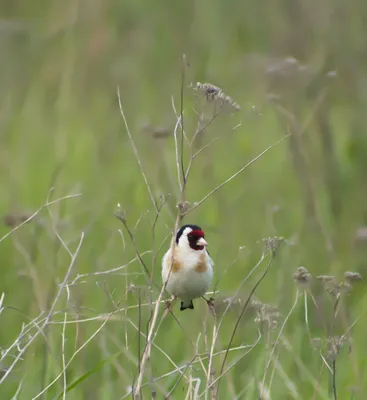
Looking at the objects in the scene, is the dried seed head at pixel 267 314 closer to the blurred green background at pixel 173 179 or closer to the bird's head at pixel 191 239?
the blurred green background at pixel 173 179

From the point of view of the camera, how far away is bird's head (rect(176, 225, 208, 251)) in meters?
3.55

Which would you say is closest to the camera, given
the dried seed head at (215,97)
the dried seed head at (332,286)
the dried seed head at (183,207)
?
the dried seed head at (183,207)

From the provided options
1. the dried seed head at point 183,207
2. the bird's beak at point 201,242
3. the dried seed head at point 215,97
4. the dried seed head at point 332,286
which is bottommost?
the dried seed head at point 332,286

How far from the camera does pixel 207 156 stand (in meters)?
5.05

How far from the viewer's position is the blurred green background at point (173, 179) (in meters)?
3.77

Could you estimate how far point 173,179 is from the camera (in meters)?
4.52

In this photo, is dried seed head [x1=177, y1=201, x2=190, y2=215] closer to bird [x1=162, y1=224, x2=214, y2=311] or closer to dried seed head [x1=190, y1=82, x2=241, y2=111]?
dried seed head [x1=190, y1=82, x2=241, y2=111]

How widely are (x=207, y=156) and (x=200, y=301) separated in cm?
121

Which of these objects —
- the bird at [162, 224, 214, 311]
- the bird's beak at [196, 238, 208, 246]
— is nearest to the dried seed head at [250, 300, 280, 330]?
the bird at [162, 224, 214, 311]

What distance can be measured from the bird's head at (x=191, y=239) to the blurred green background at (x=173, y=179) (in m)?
0.17

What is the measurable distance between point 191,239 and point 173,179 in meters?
0.94

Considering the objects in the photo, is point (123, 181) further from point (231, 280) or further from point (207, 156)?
point (231, 280)

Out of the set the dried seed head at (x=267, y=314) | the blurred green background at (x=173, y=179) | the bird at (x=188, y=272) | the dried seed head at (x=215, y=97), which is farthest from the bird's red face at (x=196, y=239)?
the dried seed head at (x=215, y=97)

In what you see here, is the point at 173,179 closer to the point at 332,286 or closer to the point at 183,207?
the point at 332,286
